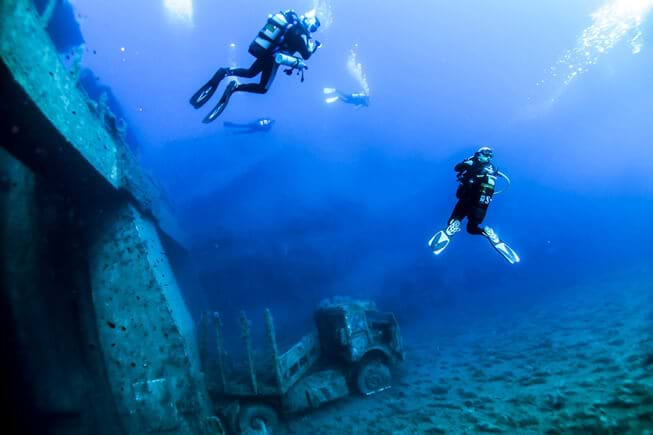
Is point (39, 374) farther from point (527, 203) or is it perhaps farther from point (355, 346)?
point (527, 203)

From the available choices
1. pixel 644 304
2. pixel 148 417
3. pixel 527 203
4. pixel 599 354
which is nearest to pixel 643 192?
pixel 527 203

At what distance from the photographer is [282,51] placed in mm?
5320

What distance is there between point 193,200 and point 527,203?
167 ft

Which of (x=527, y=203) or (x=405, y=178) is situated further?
(x=527, y=203)

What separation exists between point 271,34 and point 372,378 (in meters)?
8.45

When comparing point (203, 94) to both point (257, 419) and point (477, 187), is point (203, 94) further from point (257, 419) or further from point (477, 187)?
point (257, 419)

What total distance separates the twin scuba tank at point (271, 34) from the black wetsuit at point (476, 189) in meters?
3.57

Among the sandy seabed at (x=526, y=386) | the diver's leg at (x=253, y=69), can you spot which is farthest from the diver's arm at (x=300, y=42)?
the sandy seabed at (x=526, y=386)

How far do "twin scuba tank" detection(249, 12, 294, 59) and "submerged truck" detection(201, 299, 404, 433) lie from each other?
5316mm

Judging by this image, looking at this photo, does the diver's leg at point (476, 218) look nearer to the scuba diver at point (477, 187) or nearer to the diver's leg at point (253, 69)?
the scuba diver at point (477, 187)

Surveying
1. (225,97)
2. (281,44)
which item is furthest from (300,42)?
(225,97)

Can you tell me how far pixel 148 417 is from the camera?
5.44 meters

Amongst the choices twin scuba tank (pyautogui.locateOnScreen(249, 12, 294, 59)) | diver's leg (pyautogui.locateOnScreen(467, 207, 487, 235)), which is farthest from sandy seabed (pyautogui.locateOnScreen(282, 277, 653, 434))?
twin scuba tank (pyautogui.locateOnScreen(249, 12, 294, 59))

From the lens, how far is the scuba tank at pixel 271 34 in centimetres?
508
